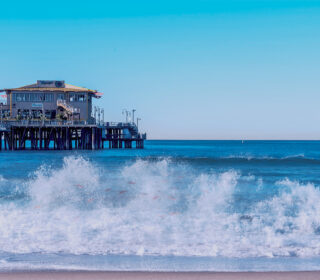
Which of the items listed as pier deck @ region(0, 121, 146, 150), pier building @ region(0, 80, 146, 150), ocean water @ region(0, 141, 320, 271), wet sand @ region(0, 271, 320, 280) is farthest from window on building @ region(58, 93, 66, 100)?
wet sand @ region(0, 271, 320, 280)

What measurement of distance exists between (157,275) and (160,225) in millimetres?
3867

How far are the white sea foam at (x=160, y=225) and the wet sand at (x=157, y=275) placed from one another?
1176mm

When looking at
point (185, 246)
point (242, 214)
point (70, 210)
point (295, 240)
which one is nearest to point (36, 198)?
point (70, 210)

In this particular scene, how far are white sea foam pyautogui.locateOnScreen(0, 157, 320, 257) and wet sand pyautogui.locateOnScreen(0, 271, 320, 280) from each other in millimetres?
1176

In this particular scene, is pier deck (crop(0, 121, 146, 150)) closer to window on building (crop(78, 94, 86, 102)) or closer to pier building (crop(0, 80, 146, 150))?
pier building (crop(0, 80, 146, 150))

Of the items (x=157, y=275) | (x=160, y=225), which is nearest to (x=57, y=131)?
(x=160, y=225)

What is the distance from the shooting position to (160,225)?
356 inches

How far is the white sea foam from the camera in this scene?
6.83 metres

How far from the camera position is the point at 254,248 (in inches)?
269

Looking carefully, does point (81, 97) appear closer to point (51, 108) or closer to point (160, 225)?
point (51, 108)

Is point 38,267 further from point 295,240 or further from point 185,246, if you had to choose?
point 295,240

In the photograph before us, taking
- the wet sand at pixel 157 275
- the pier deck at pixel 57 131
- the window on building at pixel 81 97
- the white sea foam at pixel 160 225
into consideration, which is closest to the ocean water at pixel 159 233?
the white sea foam at pixel 160 225

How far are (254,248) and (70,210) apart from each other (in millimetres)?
5913

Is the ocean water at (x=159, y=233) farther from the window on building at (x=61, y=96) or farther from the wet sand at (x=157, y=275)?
the window on building at (x=61, y=96)
